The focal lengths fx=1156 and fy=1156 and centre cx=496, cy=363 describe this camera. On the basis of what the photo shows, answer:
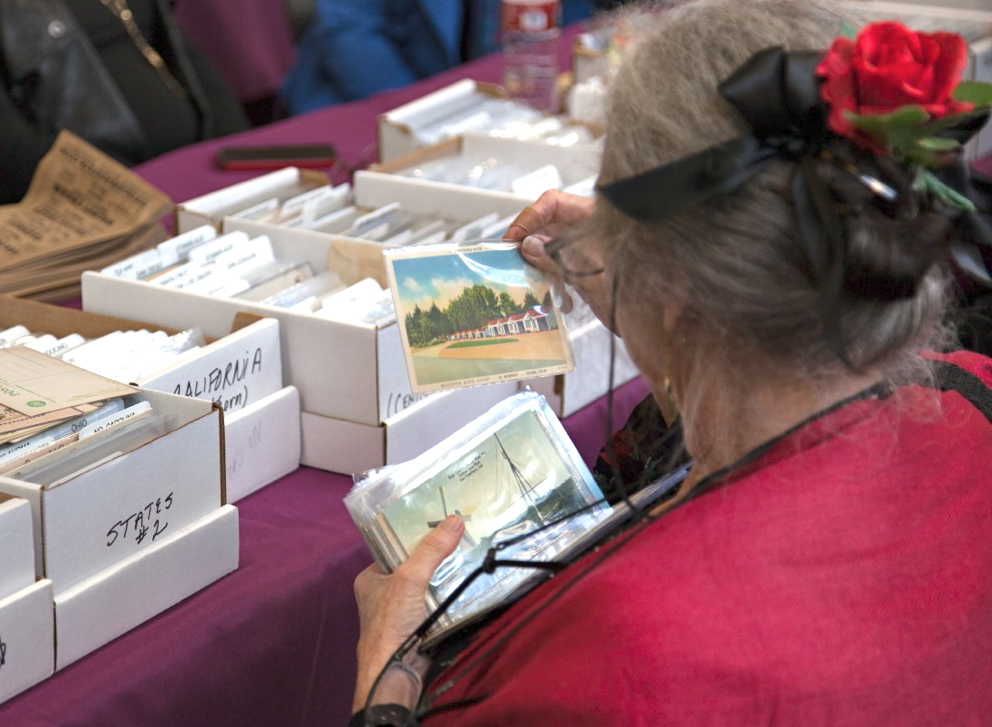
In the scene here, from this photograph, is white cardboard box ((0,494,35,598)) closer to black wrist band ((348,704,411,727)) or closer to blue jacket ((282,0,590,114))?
black wrist band ((348,704,411,727))

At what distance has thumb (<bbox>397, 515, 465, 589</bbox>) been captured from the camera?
0.99m

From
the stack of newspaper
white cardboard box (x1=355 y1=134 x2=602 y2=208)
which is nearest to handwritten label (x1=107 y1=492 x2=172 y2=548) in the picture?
the stack of newspaper

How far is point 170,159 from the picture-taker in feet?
7.79

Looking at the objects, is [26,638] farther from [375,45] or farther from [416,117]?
[375,45]

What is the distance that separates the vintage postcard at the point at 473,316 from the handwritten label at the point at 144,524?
26 cm

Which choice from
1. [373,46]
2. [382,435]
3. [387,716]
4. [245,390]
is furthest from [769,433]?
[373,46]

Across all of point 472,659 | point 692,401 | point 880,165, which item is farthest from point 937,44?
point 472,659

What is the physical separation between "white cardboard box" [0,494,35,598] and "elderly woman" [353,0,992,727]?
0.31 metres

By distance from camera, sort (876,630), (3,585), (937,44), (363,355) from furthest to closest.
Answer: (363,355) < (3,585) < (876,630) < (937,44)

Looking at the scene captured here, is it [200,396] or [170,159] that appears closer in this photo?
[200,396]

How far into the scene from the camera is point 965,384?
101 centimetres

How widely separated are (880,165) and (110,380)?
2.49 feet

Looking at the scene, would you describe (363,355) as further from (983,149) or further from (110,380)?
(983,149)

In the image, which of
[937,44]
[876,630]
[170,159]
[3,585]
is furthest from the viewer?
[170,159]
